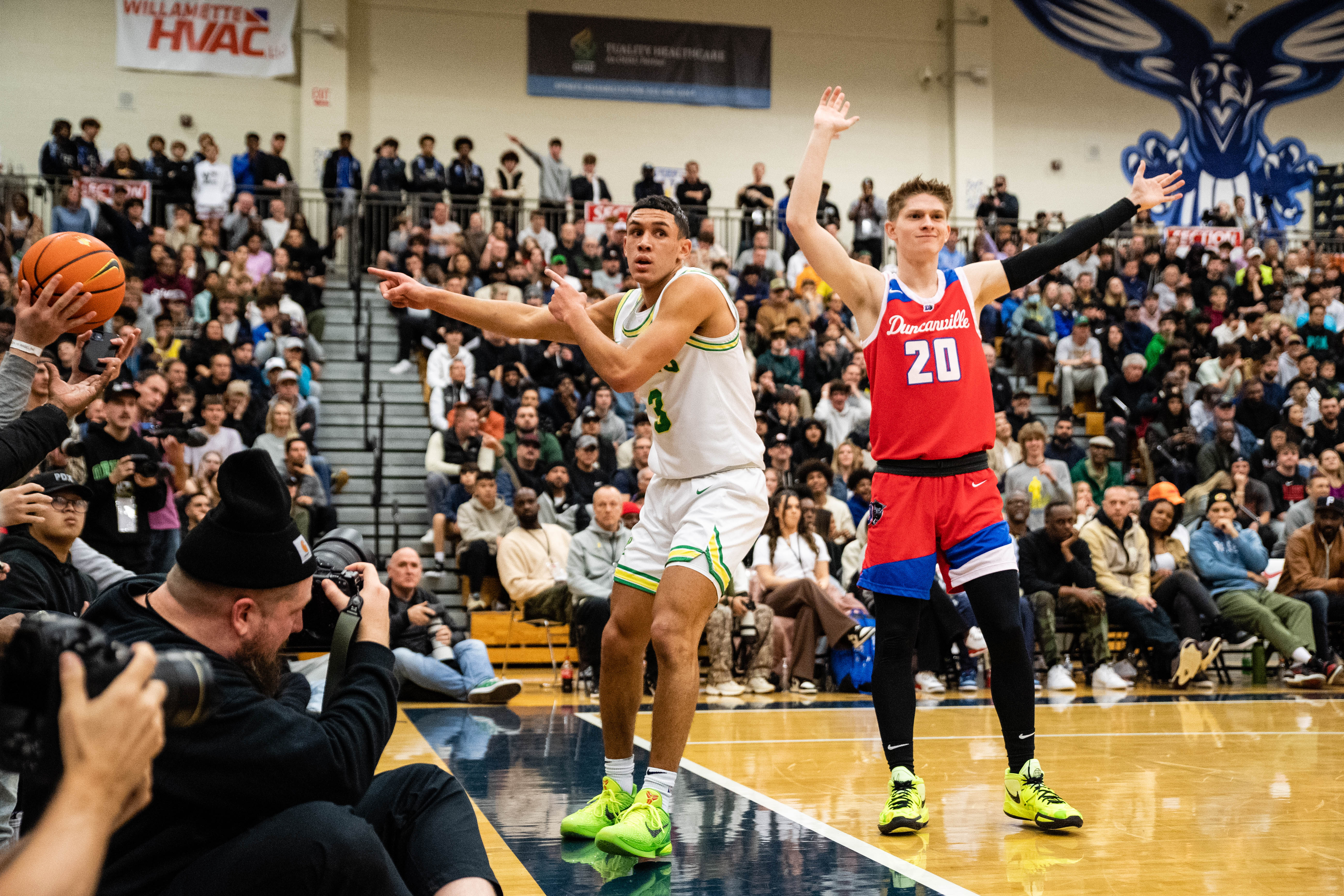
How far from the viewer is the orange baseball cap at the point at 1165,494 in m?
10.8

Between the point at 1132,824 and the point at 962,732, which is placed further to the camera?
the point at 962,732

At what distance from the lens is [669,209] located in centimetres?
440

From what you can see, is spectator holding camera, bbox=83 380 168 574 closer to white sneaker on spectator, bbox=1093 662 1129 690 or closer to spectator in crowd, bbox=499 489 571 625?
spectator in crowd, bbox=499 489 571 625

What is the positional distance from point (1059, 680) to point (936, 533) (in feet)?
18.7

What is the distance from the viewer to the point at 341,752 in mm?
2295

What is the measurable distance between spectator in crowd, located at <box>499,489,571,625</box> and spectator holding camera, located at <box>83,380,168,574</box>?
2699mm

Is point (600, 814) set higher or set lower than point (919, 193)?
lower

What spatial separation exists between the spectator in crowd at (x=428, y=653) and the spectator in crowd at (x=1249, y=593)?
6.12m

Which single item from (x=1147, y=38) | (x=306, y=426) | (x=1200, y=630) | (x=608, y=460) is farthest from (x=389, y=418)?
(x=1147, y=38)

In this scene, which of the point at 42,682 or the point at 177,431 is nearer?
the point at 42,682

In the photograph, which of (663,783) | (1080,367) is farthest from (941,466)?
(1080,367)

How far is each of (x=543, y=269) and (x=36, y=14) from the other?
9685 millimetres

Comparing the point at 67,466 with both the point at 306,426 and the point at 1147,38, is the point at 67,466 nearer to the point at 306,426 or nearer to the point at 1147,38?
the point at 306,426

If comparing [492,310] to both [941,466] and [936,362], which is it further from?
[941,466]
